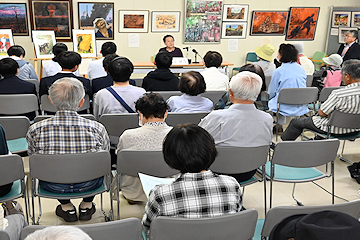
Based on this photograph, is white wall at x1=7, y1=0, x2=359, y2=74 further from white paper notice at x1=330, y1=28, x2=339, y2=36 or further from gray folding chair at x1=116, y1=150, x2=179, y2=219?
gray folding chair at x1=116, y1=150, x2=179, y2=219

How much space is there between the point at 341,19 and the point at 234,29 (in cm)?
315

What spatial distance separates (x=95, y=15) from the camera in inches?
337

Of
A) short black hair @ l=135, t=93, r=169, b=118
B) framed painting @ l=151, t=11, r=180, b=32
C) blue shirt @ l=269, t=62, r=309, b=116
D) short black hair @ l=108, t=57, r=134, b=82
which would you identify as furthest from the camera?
framed painting @ l=151, t=11, r=180, b=32

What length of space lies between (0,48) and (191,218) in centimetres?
730

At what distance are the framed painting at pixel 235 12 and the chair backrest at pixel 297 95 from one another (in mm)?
5289

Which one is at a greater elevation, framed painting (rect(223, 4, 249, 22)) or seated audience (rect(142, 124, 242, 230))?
framed painting (rect(223, 4, 249, 22))

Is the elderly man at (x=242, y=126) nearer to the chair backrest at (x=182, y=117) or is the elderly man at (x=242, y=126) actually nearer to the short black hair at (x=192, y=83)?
the chair backrest at (x=182, y=117)

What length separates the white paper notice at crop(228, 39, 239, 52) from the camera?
9.66 metres

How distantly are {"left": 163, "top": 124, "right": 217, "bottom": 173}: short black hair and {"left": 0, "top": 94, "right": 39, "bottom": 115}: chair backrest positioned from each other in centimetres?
285

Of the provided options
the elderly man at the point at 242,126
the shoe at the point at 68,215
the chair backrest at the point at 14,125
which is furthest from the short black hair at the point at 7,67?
the elderly man at the point at 242,126

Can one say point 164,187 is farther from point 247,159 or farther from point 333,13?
point 333,13

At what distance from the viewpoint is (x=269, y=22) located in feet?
32.0

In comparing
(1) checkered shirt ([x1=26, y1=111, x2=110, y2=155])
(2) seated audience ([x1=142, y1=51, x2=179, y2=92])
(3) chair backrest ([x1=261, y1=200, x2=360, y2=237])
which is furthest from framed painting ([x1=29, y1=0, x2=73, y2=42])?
(3) chair backrest ([x1=261, y1=200, x2=360, y2=237])

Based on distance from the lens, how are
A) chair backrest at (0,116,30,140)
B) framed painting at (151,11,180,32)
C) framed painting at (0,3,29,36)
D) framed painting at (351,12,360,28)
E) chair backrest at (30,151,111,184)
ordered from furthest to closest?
framed painting at (351,12,360,28), framed painting at (151,11,180,32), framed painting at (0,3,29,36), chair backrest at (0,116,30,140), chair backrest at (30,151,111,184)
